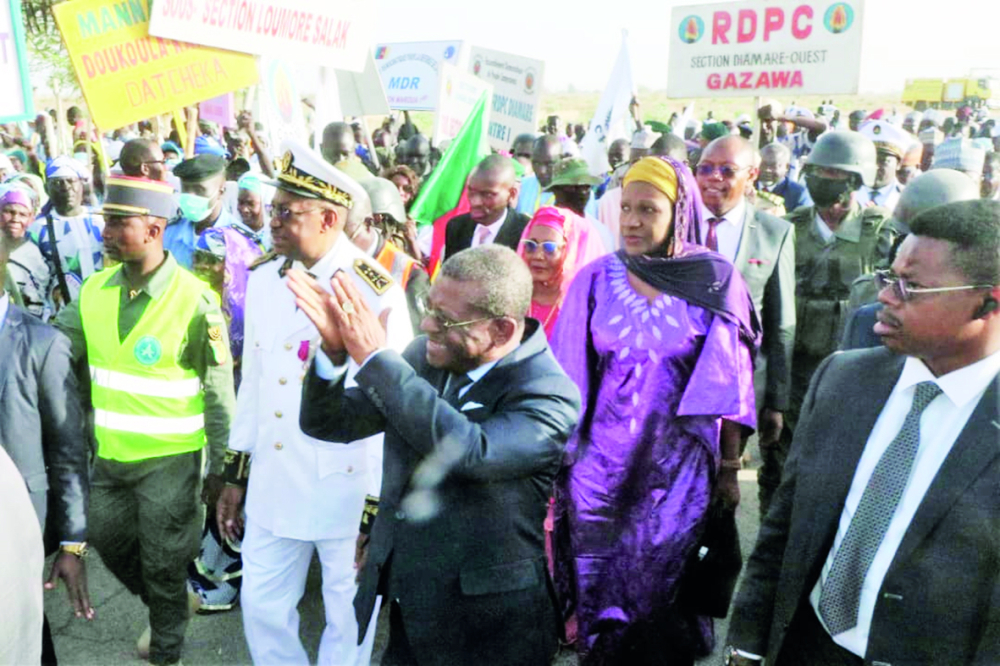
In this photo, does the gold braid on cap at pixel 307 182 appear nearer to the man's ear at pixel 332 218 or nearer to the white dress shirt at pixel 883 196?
the man's ear at pixel 332 218

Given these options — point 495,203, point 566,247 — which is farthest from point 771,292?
point 495,203

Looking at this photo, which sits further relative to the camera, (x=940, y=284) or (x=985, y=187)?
(x=985, y=187)

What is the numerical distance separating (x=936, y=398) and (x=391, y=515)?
142 cm

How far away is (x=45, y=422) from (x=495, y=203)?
3.08 m

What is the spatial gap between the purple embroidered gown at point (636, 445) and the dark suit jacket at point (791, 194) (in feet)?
15.6

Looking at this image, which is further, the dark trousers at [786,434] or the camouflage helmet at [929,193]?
the dark trousers at [786,434]

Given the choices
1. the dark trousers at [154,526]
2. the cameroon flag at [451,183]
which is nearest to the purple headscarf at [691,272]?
the dark trousers at [154,526]

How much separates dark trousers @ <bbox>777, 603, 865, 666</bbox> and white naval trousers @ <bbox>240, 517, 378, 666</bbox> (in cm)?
163

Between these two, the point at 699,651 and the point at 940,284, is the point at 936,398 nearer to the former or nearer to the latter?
the point at 940,284

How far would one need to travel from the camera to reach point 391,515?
258 centimetres

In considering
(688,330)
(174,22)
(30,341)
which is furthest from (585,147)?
(30,341)

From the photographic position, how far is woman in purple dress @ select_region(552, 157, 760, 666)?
3398mm

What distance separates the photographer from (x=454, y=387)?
2578mm

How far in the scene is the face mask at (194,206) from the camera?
5.80m
